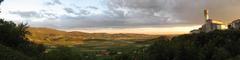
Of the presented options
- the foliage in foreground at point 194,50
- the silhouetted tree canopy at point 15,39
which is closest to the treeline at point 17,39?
the silhouetted tree canopy at point 15,39

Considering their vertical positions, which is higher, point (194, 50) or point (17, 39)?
point (17, 39)

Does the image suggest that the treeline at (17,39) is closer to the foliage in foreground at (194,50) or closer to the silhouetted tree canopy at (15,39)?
the silhouetted tree canopy at (15,39)

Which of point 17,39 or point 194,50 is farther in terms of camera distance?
point 194,50

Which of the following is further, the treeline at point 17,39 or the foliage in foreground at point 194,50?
the foliage in foreground at point 194,50

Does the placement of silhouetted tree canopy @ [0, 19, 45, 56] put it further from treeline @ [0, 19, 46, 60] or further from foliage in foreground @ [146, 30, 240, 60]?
foliage in foreground @ [146, 30, 240, 60]

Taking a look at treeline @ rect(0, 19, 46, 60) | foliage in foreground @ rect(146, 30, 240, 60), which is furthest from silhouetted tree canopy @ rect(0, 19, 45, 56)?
foliage in foreground @ rect(146, 30, 240, 60)

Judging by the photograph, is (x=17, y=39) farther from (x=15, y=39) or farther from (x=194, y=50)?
(x=194, y=50)

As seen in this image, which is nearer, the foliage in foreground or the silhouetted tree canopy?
the silhouetted tree canopy

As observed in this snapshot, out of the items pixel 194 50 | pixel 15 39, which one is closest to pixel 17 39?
pixel 15 39

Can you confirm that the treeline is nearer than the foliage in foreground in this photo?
Yes

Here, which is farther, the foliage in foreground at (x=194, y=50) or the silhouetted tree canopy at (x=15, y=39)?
the foliage in foreground at (x=194, y=50)

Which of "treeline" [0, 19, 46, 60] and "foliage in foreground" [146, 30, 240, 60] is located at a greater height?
"treeline" [0, 19, 46, 60]

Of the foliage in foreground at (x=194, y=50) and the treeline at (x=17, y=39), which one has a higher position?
the treeline at (x=17, y=39)

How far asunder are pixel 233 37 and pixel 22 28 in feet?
271
